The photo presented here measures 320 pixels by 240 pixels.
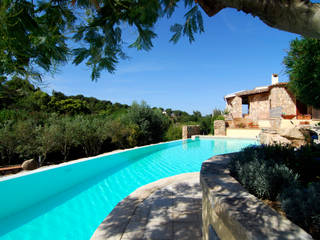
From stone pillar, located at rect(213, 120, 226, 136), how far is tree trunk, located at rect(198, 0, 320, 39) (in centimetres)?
1482

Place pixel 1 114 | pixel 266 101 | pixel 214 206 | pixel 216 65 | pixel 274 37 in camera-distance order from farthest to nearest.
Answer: pixel 266 101 < pixel 216 65 < pixel 1 114 < pixel 274 37 < pixel 214 206

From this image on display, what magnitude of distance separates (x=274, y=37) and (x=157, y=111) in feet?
35.4

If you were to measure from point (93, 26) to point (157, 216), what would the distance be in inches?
102

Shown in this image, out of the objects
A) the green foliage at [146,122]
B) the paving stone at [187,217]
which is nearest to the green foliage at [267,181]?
the paving stone at [187,217]

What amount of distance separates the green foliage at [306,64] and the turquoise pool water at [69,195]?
14.2ft

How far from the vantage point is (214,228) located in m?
1.41

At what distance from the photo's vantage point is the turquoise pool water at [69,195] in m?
3.00

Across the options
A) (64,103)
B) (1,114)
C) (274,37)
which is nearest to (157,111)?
(1,114)

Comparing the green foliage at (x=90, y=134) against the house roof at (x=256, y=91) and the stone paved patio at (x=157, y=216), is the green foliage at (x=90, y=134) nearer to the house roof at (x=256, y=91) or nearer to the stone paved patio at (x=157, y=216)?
the stone paved patio at (x=157, y=216)

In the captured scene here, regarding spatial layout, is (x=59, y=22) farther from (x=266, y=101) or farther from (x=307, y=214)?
(x=266, y=101)

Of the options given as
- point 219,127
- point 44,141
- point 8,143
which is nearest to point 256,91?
point 219,127

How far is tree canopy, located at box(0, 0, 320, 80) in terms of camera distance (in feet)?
3.60

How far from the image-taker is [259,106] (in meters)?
16.5

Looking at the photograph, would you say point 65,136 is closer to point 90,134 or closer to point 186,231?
point 90,134
